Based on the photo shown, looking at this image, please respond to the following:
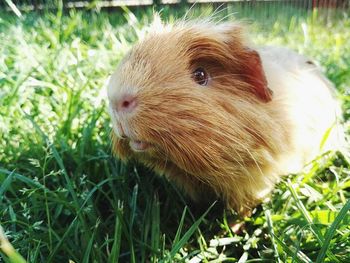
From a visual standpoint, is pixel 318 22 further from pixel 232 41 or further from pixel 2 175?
pixel 2 175

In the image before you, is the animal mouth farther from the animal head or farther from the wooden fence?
the wooden fence

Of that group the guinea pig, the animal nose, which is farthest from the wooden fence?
the animal nose

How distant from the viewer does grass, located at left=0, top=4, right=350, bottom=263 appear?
1706 mm

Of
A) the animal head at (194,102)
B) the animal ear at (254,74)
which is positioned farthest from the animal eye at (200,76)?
the animal ear at (254,74)

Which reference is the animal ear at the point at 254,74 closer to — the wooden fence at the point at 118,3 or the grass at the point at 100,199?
the grass at the point at 100,199

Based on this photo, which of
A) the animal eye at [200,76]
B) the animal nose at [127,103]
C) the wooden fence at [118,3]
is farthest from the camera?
the wooden fence at [118,3]

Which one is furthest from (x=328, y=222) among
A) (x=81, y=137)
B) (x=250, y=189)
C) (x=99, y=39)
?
(x=99, y=39)

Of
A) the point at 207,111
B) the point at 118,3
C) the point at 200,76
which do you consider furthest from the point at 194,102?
the point at 118,3

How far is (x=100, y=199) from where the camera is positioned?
7.00ft

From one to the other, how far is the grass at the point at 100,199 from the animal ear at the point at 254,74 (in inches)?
18.6

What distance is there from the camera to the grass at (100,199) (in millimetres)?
1706

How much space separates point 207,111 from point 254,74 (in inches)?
13.4

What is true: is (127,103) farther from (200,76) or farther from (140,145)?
(200,76)

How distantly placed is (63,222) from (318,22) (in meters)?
5.58
